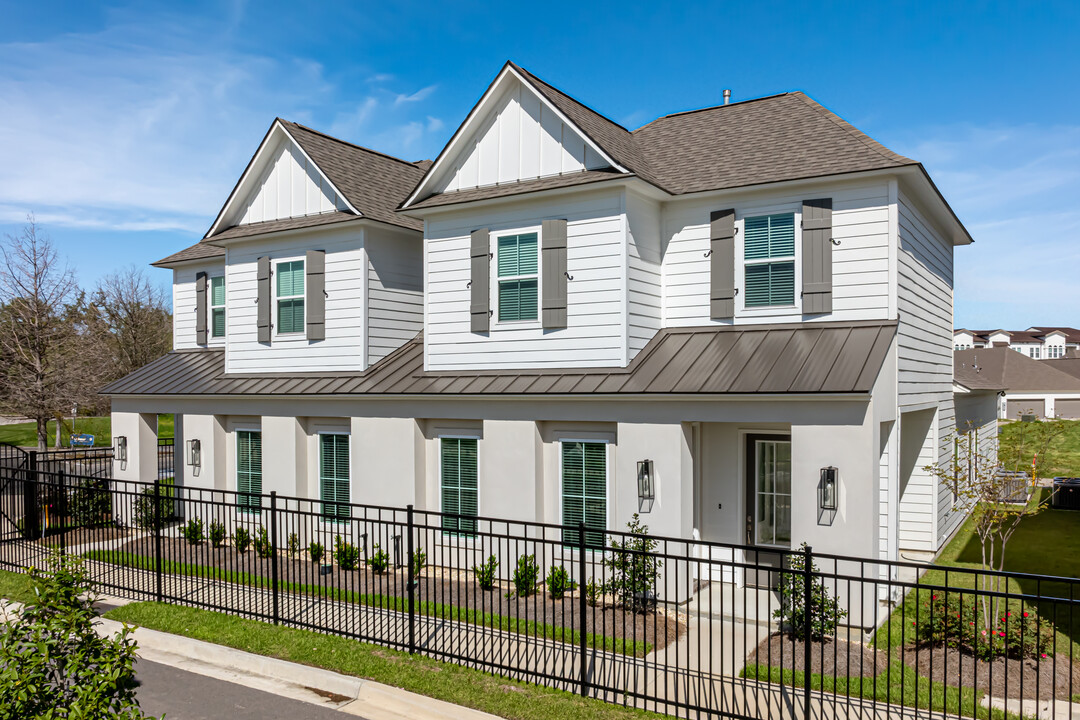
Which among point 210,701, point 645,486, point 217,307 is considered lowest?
point 210,701

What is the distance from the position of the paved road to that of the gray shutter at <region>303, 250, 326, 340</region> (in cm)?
859

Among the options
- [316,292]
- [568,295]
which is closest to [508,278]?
[568,295]

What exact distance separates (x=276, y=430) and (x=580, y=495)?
7175mm

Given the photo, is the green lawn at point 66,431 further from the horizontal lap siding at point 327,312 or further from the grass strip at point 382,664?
the grass strip at point 382,664

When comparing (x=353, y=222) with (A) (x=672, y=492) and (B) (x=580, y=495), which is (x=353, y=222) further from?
(A) (x=672, y=492)

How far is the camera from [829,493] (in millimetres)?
10539

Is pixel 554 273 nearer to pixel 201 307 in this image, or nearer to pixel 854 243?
pixel 854 243

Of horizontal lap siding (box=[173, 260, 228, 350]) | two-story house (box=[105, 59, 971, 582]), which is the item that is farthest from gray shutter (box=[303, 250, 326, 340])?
horizontal lap siding (box=[173, 260, 228, 350])

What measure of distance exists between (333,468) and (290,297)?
3962 millimetres

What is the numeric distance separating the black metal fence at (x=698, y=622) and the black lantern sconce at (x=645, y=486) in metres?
0.62

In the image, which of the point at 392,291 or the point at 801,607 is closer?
the point at 801,607

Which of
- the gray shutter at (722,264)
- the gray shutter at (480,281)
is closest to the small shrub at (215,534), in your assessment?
the gray shutter at (480,281)

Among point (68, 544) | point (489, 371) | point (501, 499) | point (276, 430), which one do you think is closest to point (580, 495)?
point (501, 499)

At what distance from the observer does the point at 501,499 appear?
13.5m
